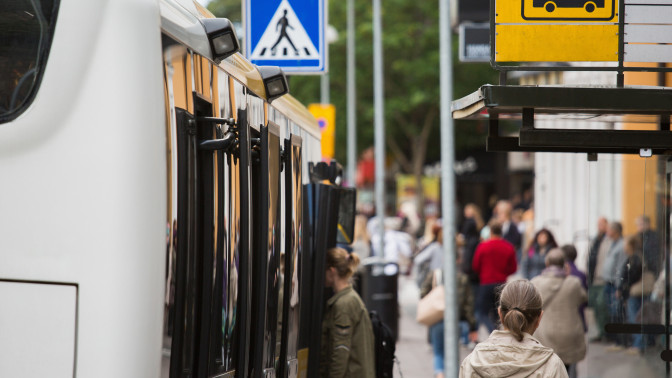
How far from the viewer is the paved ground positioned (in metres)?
7.57

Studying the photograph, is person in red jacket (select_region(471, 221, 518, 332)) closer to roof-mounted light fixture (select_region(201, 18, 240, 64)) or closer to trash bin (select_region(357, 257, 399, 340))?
trash bin (select_region(357, 257, 399, 340))

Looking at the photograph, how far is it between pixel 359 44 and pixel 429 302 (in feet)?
99.4

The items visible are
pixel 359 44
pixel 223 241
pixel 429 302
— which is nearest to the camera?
pixel 223 241

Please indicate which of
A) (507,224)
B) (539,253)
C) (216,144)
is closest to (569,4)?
(216,144)

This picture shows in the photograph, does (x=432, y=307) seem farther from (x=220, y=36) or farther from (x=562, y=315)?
(x=220, y=36)

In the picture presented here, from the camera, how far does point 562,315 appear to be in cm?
966

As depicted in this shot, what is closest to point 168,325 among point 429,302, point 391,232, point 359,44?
point 429,302

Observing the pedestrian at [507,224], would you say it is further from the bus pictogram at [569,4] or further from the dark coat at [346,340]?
the bus pictogram at [569,4]

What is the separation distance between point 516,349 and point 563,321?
5244 millimetres

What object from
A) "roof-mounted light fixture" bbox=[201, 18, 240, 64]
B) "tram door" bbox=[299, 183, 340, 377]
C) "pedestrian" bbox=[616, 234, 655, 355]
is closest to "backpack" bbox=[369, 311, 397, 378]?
"tram door" bbox=[299, 183, 340, 377]

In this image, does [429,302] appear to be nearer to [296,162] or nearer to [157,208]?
[296,162]

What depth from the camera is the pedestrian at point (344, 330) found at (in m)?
7.04

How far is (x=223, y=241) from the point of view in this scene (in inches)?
160

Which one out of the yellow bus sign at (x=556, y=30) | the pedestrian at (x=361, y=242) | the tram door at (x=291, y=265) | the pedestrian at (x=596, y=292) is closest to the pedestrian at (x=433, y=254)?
the pedestrian at (x=361, y=242)
